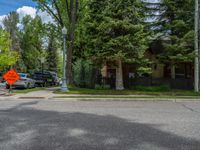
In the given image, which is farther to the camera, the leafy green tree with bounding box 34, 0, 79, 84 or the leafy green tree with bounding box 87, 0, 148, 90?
the leafy green tree with bounding box 34, 0, 79, 84

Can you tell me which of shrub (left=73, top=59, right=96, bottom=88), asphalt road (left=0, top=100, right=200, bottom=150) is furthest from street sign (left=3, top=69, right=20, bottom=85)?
asphalt road (left=0, top=100, right=200, bottom=150)

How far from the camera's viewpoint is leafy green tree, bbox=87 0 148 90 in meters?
20.1

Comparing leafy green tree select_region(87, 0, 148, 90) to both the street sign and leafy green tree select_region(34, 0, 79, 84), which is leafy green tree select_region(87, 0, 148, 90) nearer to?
leafy green tree select_region(34, 0, 79, 84)

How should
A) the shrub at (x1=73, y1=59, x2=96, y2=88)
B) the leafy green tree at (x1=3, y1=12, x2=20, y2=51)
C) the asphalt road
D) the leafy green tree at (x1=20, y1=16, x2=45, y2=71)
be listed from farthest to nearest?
the leafy green tree at (x1=3, y1=12, x2=20, y2=51) < the leafy green tree at (x1=20, y1=16, x2=45, y2=71) < the shrub at (x1=73, y1=59, x2=96, y2=88) < the asphalt road

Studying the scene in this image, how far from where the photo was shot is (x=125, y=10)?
2061 centimetres

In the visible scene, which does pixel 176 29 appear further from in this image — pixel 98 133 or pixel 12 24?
pixel 12 24

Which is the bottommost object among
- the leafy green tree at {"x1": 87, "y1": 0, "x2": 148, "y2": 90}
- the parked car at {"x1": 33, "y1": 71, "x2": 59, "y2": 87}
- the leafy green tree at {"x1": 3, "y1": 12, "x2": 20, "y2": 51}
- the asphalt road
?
the asphalt road

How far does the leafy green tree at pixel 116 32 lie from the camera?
2012 cm

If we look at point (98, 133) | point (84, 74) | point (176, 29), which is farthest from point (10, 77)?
point (176, 29)

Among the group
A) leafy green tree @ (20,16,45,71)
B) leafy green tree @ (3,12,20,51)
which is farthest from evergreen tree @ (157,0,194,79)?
leafy green tree @ (3,12,20,51)

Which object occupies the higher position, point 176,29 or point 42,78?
A: point 176,29

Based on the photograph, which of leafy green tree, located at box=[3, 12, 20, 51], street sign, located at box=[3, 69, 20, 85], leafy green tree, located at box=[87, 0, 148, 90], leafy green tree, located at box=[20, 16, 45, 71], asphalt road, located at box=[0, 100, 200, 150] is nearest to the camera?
asphalt road, located at box=[0, 100, 200, 150]

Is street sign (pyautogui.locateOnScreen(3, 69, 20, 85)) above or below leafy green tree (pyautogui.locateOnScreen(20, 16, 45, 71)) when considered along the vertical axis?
below

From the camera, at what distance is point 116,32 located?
70.5ft
